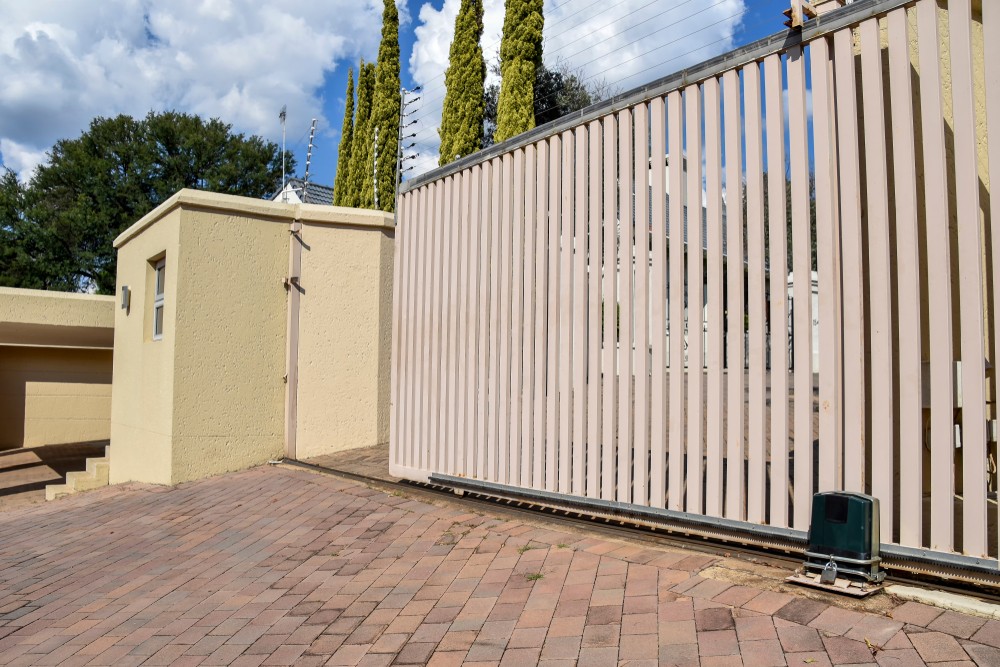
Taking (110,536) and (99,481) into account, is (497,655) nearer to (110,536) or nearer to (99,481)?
(110,536)

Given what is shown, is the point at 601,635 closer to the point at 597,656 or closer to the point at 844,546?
the point at 597,656

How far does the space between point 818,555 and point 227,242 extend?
6542 mm

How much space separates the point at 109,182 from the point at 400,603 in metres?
29.6

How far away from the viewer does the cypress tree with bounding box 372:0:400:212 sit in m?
19.4

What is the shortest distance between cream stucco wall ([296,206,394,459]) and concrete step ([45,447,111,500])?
11.0 feet

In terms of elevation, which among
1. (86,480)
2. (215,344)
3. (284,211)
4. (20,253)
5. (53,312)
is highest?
(20,253)

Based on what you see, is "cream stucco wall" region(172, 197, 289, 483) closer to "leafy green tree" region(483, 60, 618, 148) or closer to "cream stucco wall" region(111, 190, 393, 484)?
"cream stucco wall" region(111, 190, 393, 484)

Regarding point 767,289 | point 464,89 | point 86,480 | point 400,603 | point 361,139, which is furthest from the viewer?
point 361,139

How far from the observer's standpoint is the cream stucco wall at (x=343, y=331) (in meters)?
7.98

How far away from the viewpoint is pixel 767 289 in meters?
3.61

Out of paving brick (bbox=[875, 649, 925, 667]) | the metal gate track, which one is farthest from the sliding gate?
paving brick (bbox=[875, 649, 925, 667])

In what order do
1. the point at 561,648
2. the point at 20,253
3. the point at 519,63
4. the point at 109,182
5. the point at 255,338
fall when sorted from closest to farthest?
the point at 561,648
the point at 255,338
the point at 519,63
the point at 20,253
the point at 109,182

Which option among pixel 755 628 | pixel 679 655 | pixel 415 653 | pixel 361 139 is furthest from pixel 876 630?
pixel 361 139

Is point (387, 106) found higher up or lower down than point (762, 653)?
higher up
